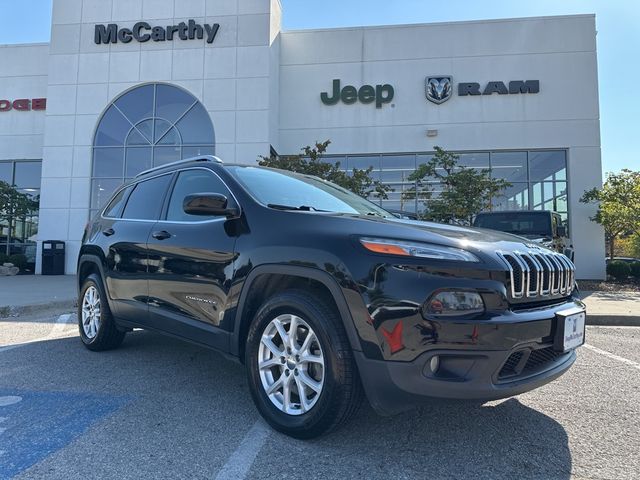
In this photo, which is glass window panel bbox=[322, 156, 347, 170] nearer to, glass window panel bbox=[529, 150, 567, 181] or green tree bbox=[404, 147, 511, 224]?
green tree bbox=[404, 147, 511, 224]

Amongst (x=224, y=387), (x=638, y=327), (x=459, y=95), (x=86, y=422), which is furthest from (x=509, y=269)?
(x=459, y=95)

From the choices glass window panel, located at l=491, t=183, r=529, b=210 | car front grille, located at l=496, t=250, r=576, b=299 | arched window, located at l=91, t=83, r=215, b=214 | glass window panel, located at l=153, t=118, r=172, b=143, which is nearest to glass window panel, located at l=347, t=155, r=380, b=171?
glass window panel, located at l=491, t=183, r=529, b=210

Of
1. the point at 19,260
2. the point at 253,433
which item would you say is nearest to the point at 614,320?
the point at 253,433

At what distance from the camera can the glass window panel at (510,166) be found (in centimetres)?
1622

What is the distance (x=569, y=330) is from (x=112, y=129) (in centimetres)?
1738

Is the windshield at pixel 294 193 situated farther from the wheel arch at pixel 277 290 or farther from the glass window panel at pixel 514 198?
the glass window panel at pixel 514 198

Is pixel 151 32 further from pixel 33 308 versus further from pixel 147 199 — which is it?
pixel 147 199

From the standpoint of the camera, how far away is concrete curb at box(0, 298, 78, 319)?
24.2 ft

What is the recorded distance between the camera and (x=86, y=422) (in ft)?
9.59

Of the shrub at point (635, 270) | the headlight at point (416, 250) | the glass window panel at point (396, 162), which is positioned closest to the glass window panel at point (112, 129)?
the glass window panel at point (396, 162)

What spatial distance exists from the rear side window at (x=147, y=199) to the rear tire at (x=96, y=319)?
2.79ft

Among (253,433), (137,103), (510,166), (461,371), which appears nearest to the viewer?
(461,371)

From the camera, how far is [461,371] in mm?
2209

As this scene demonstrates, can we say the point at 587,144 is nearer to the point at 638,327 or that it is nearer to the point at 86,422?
the point at 638,327
